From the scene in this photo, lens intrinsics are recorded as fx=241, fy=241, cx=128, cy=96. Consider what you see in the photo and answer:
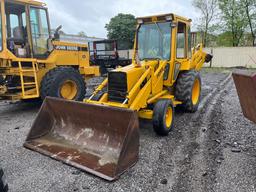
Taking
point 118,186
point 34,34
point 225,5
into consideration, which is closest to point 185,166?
point 118,186

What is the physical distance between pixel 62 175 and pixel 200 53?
554 cm

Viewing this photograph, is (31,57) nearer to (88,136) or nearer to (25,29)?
(25,29)

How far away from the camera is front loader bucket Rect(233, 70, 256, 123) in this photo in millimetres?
3086

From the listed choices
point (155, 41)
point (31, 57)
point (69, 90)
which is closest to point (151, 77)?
point (155, 41)

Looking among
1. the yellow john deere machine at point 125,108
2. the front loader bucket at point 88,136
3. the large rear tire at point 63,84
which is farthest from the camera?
the large rear tire at point 63,84

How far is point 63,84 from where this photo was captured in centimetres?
645

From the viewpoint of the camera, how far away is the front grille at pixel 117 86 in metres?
4.66

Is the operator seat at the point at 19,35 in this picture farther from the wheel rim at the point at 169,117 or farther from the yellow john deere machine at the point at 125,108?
the wheel rim at the point at 169,117

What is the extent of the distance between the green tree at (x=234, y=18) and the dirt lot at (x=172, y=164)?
2521cm

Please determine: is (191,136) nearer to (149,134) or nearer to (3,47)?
(149,134)

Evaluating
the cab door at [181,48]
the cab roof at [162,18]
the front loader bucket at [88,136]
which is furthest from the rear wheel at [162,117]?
the cab roof at [162,18]

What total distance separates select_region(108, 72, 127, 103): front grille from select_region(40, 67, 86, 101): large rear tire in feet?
6.29

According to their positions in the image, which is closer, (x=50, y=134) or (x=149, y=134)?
(x=50, y=134)

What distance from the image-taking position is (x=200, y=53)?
23.7 ft
